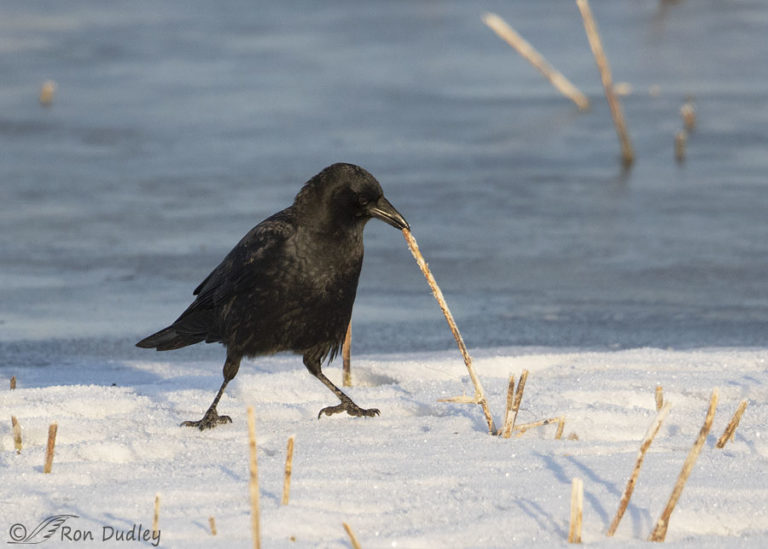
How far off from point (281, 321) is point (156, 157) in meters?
6.36

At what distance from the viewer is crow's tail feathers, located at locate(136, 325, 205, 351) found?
4.93 m

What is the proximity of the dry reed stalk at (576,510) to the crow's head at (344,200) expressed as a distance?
167 cm

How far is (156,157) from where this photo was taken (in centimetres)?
1045

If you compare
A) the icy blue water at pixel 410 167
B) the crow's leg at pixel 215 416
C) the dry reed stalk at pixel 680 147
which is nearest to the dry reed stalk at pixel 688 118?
the icy blue water at pixel 410 167

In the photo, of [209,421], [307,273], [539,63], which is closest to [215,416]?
[209,421]

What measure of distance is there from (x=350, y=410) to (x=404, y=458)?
0.72m

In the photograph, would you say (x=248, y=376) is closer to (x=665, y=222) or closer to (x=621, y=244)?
(x=621, y=244)

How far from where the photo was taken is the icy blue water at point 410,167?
6.69 meters

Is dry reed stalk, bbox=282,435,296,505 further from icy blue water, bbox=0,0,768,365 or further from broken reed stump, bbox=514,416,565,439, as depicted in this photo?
icy blue water, bbox=0,0,768,365

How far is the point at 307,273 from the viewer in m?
4.37

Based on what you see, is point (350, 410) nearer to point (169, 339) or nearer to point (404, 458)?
point (404, 458)

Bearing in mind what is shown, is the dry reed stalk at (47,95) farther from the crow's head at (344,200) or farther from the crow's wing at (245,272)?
the crow's head at (344,200)

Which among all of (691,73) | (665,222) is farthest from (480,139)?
(691,73)

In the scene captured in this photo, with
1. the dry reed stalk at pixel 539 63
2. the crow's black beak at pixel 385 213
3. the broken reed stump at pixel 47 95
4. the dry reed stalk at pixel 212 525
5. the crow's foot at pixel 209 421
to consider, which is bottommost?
the crow's foot at pixel 209 421
